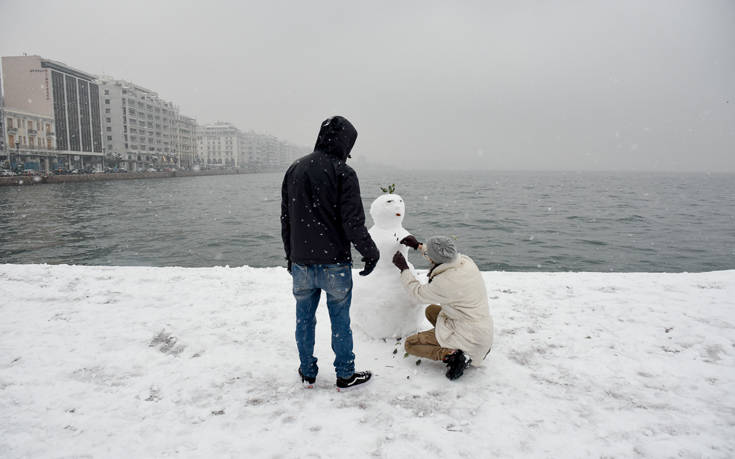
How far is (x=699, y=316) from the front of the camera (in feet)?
15.9

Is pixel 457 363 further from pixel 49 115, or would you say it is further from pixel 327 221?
pixel 49 115

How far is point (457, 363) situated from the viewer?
3559 millimetres

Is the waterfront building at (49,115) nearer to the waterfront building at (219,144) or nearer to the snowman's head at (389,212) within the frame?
the waterfront building at (219,144)

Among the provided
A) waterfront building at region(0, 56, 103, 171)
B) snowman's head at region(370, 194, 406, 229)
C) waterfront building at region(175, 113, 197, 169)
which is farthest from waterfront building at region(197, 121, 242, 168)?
snowman's head at region(370, 194, 406, 229)

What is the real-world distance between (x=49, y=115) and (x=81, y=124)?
9.27 metres

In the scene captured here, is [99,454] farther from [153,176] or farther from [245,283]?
[153,176]

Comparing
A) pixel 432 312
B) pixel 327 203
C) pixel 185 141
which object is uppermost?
pixel 185 141

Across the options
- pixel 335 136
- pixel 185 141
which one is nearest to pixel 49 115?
pixel 185 141

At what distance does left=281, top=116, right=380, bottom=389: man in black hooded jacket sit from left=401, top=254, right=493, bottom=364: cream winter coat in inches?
29.7

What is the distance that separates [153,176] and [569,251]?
9038 cm

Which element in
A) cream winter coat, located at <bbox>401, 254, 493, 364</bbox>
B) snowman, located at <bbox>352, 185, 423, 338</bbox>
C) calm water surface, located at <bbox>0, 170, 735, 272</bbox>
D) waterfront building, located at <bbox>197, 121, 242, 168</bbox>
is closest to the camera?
cream winter coat, located at <bbox>401, 254, 493, 364</bbox>

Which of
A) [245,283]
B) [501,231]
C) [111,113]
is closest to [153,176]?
[111,113]

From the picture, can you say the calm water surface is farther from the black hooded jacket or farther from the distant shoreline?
the distant shoreline

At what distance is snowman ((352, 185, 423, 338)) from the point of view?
4270 millimetres
